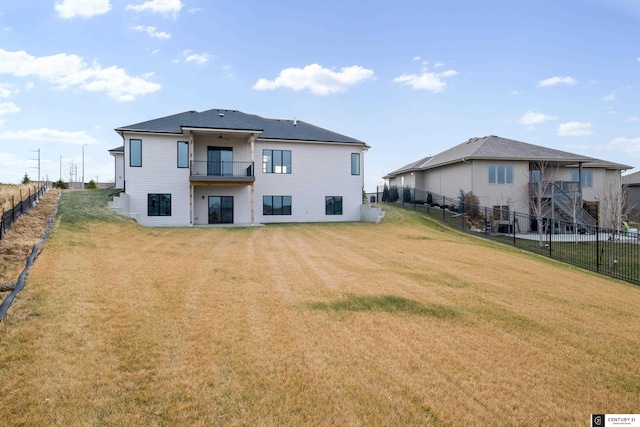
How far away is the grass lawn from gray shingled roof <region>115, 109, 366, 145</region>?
14.7 m

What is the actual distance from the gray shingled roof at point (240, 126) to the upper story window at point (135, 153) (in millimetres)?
895

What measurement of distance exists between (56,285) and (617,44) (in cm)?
2824

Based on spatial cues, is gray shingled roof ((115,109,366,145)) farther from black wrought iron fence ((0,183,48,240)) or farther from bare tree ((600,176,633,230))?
bare tree ((600,176,633,230))

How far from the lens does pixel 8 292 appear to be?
257 inches

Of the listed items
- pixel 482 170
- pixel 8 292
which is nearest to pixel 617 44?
pixel 482 170

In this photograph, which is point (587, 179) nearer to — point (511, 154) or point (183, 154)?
point (511, 154)

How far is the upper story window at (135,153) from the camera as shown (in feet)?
73.7

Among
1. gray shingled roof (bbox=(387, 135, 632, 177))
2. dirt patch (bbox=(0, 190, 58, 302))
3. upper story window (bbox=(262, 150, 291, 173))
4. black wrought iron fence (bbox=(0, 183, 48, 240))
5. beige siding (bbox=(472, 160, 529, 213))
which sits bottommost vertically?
dirt patch (bbox=(0, 190, 58, 302))

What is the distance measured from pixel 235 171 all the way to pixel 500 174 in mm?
20186

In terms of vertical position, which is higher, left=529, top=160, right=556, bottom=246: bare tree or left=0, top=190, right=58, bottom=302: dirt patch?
left=529, top=160, right=556, bottom=246: bare tree

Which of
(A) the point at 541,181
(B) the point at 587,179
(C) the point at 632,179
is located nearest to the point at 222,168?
(A) the point at 541,181

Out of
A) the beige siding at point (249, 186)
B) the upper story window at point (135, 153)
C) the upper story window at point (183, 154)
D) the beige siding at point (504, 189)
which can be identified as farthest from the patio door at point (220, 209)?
the beige siding at point (504, 189)

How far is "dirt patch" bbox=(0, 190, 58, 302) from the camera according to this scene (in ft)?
24.6

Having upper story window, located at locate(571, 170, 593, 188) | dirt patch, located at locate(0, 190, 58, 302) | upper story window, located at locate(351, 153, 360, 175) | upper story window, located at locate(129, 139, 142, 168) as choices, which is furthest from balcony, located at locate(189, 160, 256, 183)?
upper story window, located at locate(571, 170, 593, 188)
